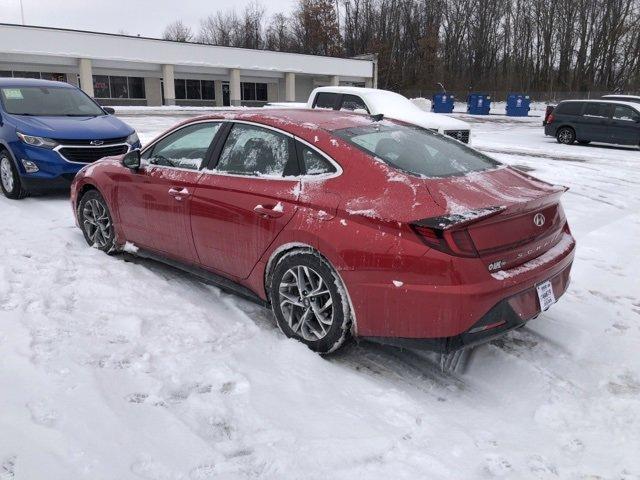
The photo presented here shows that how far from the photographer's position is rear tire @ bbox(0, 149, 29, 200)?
24.2ft

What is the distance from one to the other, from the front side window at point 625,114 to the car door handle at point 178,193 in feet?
55.5

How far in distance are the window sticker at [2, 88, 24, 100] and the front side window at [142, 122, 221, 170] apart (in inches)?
183

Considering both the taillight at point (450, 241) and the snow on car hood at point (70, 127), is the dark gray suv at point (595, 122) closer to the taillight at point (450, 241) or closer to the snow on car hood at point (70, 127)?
the snow on car hood at point (70, 127)

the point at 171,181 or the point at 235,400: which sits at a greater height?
the point at 171,181

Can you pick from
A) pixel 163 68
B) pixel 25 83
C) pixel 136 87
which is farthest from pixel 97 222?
pixel 136 87

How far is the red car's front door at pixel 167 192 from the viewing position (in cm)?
428

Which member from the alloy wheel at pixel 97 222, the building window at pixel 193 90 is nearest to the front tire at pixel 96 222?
the alloy wheel at pixel 97 222

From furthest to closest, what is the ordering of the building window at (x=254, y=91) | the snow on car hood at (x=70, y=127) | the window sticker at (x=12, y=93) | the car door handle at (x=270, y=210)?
the building window at (x=254, y=91) → the window sticker at (x=12, y=93) → the snow on car hood at (x=70, y=127) → the car door handle at (x=270, y=210)

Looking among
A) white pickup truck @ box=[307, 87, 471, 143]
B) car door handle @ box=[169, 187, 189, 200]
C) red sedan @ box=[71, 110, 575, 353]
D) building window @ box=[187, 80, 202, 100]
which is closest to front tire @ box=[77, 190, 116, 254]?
red sedan @ box=[71, 110, 575, 353]

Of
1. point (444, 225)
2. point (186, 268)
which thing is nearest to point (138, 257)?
point (186, 268)

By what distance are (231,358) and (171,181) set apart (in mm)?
1695

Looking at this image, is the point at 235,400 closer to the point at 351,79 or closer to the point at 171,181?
the point at 171,181

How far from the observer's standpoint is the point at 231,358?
3418 millimetres

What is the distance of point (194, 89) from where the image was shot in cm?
4262
